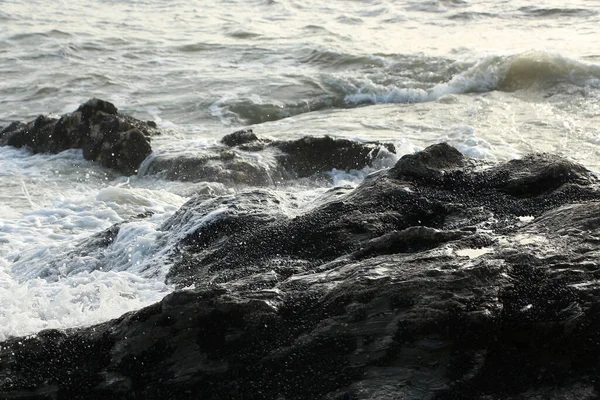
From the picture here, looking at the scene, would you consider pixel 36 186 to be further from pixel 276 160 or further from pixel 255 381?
pixel 255 381

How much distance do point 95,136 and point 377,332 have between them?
25.5 feet

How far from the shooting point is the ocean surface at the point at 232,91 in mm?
5832

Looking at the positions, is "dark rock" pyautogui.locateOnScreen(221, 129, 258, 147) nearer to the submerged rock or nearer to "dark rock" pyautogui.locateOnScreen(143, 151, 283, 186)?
"dark rock" pyautogui.locateOnScreen(143, 151, 283, 186)

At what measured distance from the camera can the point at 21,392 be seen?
3.36m

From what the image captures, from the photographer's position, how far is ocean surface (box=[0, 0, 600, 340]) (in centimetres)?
583

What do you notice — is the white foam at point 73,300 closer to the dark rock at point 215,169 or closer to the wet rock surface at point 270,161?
the dark rock at point 215,169

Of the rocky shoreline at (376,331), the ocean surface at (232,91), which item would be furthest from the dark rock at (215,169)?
the rocky shoreline at (376,331)

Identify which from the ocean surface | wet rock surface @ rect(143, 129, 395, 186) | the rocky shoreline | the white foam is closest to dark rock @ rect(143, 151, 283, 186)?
wet rock surface @ rect(143, 129, 395, 186)

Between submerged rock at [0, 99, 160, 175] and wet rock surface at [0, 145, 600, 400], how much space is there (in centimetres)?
593

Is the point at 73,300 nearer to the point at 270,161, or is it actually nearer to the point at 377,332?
the point at 377,332

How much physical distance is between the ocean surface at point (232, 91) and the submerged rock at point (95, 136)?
0.21 metres

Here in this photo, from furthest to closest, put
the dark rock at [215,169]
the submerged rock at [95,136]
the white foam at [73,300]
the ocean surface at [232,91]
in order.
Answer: the submerged rock at [95,136] < the dark rock at [215,169] < the ocean surface at [232,91] < the white foam at [73,300]

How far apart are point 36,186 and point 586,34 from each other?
43.3ft

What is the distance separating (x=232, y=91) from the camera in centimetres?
1438
